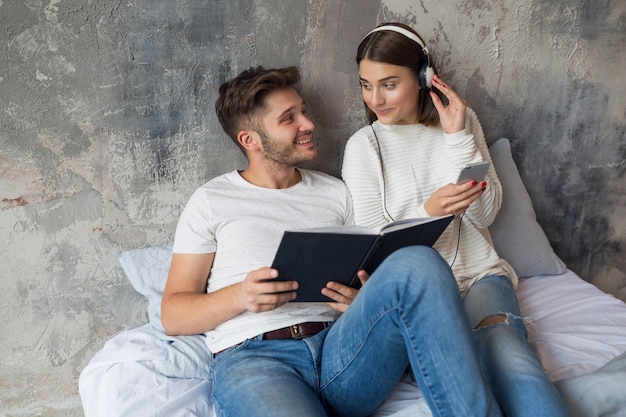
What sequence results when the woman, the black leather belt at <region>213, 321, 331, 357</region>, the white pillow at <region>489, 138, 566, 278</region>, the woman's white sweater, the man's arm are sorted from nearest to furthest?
1. the man's arm
2. the black leather belt at <region>213, 321, 331, 357</region>
3. the woman
4. the woman's white sweater
5. the white pillow at <region>489, 138, 566, 278</region>

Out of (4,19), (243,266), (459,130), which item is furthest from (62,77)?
(459,130)

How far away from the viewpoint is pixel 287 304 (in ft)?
5.16

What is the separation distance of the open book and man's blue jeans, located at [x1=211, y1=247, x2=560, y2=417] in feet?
0.20

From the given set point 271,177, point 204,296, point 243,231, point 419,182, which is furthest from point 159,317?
point 419,182

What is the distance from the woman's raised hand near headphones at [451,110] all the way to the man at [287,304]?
0.35 meters

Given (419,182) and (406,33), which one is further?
(419,182)

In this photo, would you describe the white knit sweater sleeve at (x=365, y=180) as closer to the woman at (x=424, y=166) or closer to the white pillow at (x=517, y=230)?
the woman at (x=424, y=166)

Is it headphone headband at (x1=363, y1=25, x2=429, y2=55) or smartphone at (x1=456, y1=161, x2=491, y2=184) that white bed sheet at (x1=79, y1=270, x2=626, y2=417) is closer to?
smartphone at (x1=456, y1=161, x2=491, y2=184)

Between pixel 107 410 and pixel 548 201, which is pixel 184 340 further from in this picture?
pixel 548 201

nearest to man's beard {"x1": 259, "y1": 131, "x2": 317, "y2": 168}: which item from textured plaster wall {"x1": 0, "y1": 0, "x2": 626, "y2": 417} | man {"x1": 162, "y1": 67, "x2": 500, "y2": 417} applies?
man {"x1": 162, "y1": 67, "x2": 500, "y2": 417}

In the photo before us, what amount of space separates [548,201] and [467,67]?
0.61 metres

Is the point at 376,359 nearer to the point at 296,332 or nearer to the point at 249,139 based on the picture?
the point at 296,332

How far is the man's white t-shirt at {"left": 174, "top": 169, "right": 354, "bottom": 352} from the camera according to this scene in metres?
1.54

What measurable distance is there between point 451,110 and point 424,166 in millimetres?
184
